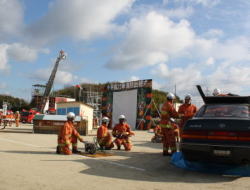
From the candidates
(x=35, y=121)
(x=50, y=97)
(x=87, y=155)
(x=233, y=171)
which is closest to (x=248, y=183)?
(x=233, y=171)

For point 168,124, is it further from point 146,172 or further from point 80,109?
point 80,109

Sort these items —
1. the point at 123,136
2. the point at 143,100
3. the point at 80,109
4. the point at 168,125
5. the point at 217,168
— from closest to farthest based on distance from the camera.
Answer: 1. the point at 217,168
2. the point at 168,125
3. the point at 123,136
4. the point at 80,109
5. the point at 143,100


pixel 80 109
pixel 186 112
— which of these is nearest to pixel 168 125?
pixel 186 112

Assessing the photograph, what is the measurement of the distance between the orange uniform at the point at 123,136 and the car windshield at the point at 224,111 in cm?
433

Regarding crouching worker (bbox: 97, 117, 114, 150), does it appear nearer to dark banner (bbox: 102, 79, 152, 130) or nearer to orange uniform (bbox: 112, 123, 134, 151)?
orange uniform (bbox: 112, 123, 134, 151)

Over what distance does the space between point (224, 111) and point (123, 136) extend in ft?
16.1

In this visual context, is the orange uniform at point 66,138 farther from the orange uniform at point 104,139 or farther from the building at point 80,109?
the building at point 80,109

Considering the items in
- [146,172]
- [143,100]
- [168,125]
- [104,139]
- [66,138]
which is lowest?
[146,172]

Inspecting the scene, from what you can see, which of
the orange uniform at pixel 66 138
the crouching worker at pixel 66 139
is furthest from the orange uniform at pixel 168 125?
the orange uniform at pixel 66 138

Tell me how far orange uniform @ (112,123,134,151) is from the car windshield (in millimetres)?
4334

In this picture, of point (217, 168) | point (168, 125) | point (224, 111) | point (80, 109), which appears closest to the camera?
point (224, 111)

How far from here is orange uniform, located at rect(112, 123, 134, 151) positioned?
33.9 ft

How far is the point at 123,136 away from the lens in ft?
34.3

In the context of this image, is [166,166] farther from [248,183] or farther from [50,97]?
[50,97]
